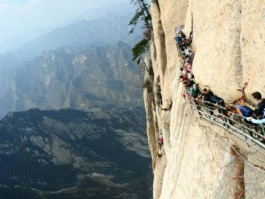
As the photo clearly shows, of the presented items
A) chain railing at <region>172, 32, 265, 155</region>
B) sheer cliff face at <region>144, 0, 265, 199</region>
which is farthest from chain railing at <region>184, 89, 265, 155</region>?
sheer cliff face at <region>144, 0, 265, 199</region>

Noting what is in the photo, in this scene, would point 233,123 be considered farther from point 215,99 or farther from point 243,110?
point 215,99

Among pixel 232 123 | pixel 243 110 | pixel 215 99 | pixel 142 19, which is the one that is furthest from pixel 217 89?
pixel 142 19

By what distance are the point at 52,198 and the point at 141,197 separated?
3904 cm

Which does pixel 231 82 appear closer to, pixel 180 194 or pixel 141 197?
pixel 180 194

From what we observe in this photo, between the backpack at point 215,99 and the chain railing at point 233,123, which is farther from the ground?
the backpack at point 215,99

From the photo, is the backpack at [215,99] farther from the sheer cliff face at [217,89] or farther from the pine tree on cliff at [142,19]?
the pine tree on cliff at [142,19]

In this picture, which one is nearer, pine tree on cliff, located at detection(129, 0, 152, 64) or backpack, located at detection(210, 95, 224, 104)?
backpack, located at detection(210, 95, 224, 104)

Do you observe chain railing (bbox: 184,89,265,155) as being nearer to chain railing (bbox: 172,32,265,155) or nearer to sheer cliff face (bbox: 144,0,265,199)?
chain railing (bbox: 172,32,265,155)

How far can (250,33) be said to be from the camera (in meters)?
23.0

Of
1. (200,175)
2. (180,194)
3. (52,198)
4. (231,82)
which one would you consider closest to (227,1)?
(231,82)

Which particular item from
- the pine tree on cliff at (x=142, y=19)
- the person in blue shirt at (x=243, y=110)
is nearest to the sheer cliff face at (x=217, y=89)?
the person in blue shirt at (x=243, y=110)

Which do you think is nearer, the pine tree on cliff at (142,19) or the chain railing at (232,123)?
the chain railing at (232,123)

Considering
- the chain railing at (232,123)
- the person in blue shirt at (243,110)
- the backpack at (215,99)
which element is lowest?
the chain railing at (232,123)

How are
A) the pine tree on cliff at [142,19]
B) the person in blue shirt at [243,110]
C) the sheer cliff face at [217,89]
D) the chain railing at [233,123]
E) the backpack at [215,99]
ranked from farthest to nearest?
1. the pine tree on cliff at [142,19]
2. the backpack at [215,99]
3. the sheer cliff face at [217,89]
4. the person in blue shirt at [243,110]
5. the chain railing at [233,123]
